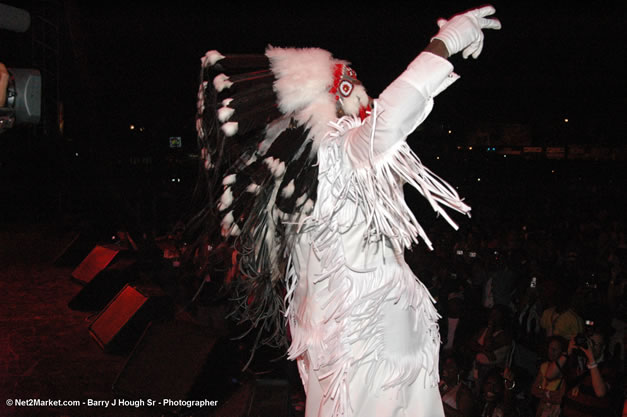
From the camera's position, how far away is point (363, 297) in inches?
70.1

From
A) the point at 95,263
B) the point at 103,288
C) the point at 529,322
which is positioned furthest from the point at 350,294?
the point at 95,263

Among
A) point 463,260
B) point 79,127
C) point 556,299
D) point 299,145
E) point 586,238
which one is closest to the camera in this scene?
point 299,145

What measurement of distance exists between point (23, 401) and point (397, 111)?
4330 mm

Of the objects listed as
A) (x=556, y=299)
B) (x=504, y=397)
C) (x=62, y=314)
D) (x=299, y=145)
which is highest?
(x=299, y=145)

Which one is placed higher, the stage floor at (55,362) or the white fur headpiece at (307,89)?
the white fur headpiece at (307,89)

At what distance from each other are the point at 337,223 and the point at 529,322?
4.34 m

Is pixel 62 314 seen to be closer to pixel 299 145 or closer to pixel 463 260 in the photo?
pixel 463 260

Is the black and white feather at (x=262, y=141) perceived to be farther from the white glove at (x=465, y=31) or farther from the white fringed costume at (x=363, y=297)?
the white glove at (x=465, y=31)

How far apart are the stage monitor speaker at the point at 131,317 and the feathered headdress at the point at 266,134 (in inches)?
154

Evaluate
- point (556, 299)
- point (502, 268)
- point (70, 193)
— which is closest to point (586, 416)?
point (556, 299)

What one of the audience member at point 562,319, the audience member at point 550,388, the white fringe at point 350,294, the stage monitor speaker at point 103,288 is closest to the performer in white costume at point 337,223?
the white fringe at point 350,294

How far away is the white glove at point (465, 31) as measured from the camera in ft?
5.12

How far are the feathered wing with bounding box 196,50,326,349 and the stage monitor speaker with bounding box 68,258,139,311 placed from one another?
586 cm

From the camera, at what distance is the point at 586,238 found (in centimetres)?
903
